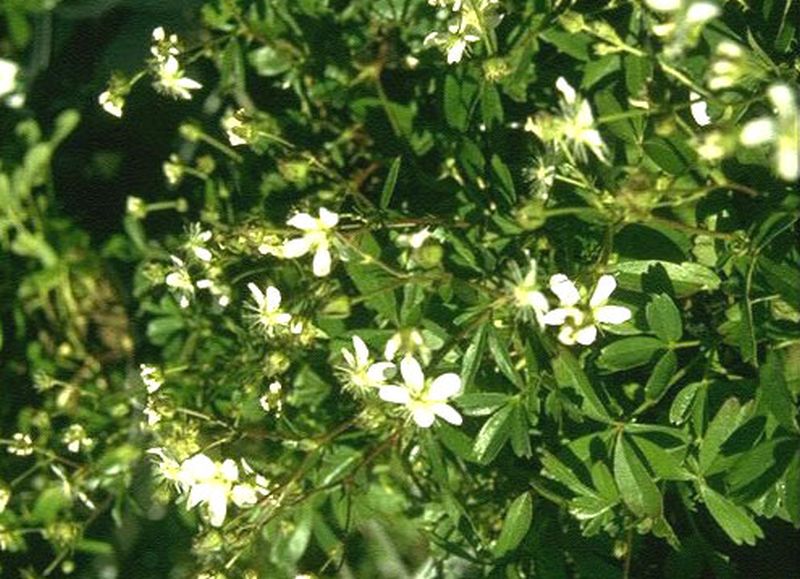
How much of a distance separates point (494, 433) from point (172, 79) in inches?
30.4

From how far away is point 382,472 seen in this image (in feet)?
6.54

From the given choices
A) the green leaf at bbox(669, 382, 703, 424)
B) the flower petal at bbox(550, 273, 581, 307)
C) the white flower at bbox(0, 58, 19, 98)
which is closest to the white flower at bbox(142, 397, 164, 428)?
the flower petal at bbox(550, 273, 581, 307)

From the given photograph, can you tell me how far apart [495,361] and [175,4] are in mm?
1150

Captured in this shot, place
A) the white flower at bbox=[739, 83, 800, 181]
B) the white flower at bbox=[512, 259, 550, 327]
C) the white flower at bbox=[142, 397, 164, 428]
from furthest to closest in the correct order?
the white flower at bbox=[142, 397, 164, 428] → the white flower at bbox=[512, 259, 550, 327] → the white flower at bbox=[739, 83, 800, 181]

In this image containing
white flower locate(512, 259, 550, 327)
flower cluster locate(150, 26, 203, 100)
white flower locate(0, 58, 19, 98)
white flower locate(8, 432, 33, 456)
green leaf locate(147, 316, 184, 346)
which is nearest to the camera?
white flower locate(512, 259, 550, 327)

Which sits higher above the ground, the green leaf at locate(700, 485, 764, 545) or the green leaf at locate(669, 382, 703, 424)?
the green leaf at locate(669, 382, 703, 424)

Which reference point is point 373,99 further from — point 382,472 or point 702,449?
point 702,449

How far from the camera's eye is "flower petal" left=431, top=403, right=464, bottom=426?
4.81 ft

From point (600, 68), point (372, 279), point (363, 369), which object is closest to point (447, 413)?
point (363, 369)

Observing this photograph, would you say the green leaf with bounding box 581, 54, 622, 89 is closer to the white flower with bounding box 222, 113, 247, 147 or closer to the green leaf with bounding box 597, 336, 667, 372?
the green leaf with bounding box 597, 336, 667, 372

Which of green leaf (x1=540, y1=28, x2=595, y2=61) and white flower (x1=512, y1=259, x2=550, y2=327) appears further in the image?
green leaf (x1=540, y1=28, x2=595, y2=61)

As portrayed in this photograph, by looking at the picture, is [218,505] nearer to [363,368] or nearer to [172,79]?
[363,368]

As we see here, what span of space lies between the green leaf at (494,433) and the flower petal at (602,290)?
217mm

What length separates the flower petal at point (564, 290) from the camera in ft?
4.58
